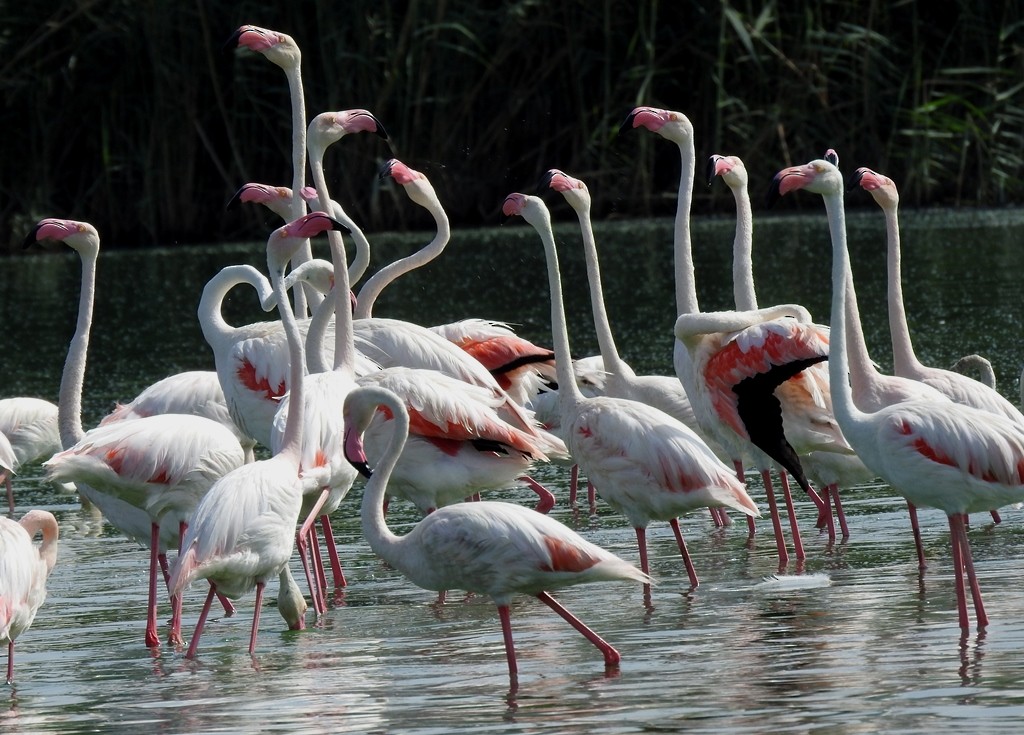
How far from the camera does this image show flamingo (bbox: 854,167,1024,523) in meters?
7.07

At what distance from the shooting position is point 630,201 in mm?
21500

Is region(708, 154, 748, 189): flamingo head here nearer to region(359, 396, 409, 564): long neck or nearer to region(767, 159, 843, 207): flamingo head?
region(767, 159, 843, 207): flamingo head

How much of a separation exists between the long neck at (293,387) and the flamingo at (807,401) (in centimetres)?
196

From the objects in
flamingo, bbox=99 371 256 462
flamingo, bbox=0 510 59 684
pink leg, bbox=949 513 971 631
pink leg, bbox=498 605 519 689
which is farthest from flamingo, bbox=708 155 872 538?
flamingo, bbox=0 510 59 684

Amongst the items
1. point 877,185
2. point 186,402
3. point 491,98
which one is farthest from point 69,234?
point 491,98

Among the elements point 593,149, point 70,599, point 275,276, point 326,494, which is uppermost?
point 593,149

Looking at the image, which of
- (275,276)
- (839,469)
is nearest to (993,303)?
(839,469)

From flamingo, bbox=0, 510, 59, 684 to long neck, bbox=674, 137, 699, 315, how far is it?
3.19 meters

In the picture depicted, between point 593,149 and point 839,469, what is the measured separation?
13.5 m

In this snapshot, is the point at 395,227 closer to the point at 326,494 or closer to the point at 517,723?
the point at 326,494

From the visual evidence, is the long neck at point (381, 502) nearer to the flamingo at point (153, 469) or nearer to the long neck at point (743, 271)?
the flamingo at point (153, 469)

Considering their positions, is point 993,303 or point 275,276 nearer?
point 275,276

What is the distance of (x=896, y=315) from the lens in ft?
25.2

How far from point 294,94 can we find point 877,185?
10.7 feet
